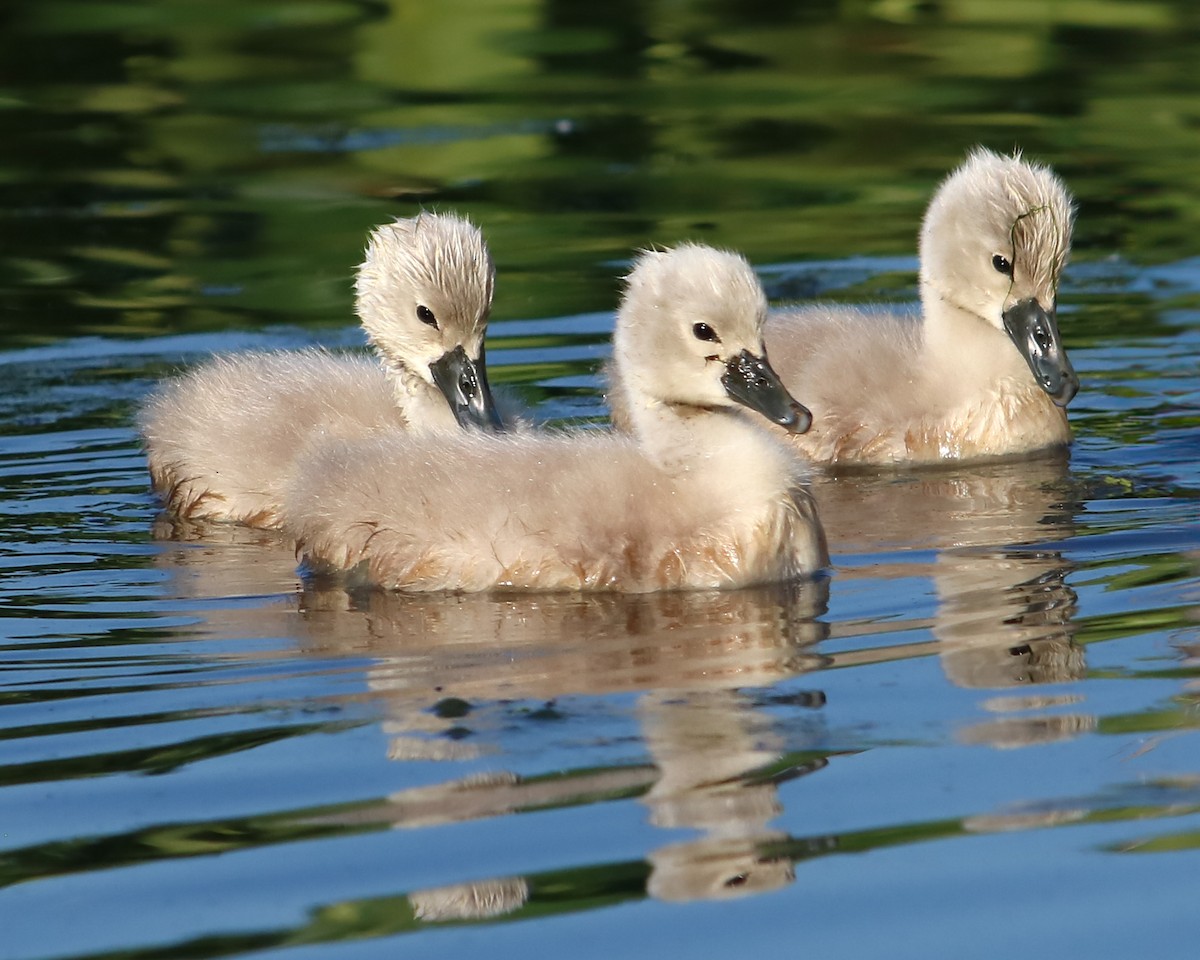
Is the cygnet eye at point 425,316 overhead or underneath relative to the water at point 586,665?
overhead

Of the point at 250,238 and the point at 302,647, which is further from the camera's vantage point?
the point at 250,238

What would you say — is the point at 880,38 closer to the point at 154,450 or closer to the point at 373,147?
the point at 373,147

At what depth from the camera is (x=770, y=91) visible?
16.4m

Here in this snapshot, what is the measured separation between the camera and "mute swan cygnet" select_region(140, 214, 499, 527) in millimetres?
7785

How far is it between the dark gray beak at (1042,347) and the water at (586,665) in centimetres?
31

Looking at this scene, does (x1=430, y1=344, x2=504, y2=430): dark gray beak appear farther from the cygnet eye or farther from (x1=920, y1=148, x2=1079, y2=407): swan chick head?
(x1=920, y1=148, x2=1079, y2=407): swan chick head

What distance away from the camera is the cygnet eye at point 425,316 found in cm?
785

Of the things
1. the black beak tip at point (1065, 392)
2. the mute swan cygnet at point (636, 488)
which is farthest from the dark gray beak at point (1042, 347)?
the mute swan cygnet at point (636, 488)

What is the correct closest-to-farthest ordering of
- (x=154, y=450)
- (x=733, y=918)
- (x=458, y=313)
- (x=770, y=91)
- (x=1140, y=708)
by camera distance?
1. (x=733, y=918)
2. (x=1140, y=708)
3. (x=458, y=313)
4. (x=154, y=450)
5. (x=770, y=91)

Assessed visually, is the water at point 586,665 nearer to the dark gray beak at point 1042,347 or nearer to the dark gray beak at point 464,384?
the dark gray beak at point 1042,347

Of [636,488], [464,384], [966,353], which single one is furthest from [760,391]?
[966,353]

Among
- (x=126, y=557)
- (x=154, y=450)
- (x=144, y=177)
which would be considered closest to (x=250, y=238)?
(x=144, y=177)

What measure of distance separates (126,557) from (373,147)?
7771 mm

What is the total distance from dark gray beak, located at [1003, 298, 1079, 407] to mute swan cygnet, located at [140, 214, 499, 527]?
6.82 feet
